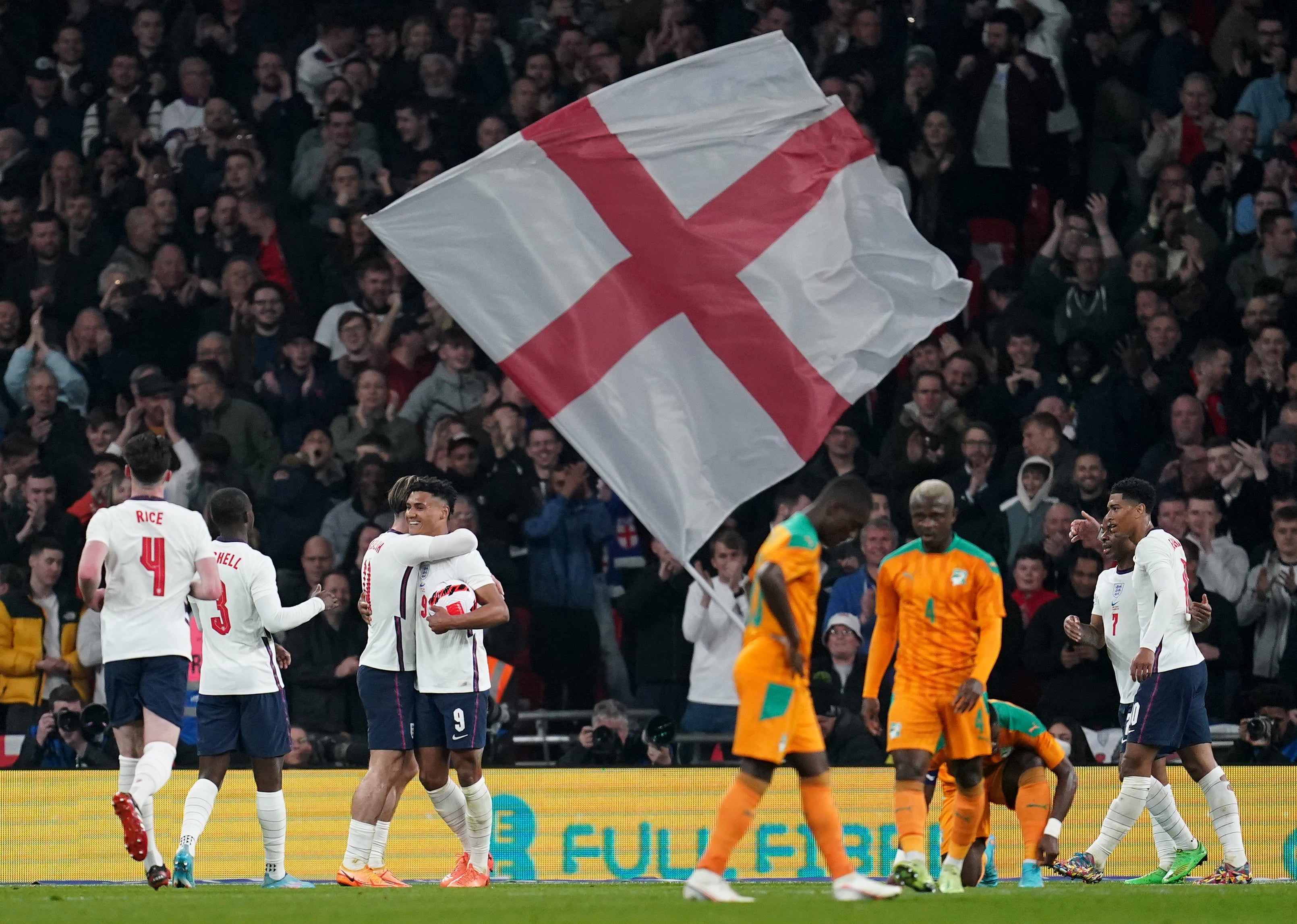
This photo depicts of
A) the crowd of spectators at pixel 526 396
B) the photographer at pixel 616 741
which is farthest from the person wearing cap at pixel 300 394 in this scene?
the photographer at pixel 616 741

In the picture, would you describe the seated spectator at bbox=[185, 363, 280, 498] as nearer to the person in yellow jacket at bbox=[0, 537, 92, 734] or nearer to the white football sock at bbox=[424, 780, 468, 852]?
the person in yellow jacket at bbox=[0, 537, 92, 734]

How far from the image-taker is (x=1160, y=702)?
12.3m

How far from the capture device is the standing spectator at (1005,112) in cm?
1886

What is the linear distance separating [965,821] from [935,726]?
0.62 m

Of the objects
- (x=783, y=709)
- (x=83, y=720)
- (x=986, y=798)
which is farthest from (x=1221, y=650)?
(x=83, y=720)

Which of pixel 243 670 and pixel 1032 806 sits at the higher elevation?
pixel 243 670

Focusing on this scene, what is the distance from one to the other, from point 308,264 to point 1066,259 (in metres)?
6.91

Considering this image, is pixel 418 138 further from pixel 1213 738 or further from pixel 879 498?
pixel 1213 738

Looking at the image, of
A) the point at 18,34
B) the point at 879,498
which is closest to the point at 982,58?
the point at 879,498

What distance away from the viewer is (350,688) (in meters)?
15.5

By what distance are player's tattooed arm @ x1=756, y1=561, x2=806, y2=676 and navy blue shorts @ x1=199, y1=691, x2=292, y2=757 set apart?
3.79 metres

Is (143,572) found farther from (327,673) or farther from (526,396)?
(327,673)

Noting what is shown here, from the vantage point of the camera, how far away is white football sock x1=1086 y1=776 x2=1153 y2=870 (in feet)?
40.9

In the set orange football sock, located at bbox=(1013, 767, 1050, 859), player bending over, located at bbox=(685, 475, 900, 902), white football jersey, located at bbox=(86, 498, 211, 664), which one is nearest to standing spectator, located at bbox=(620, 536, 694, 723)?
orange football sock, located at bbox=(1013, 767, 1050, 859)
